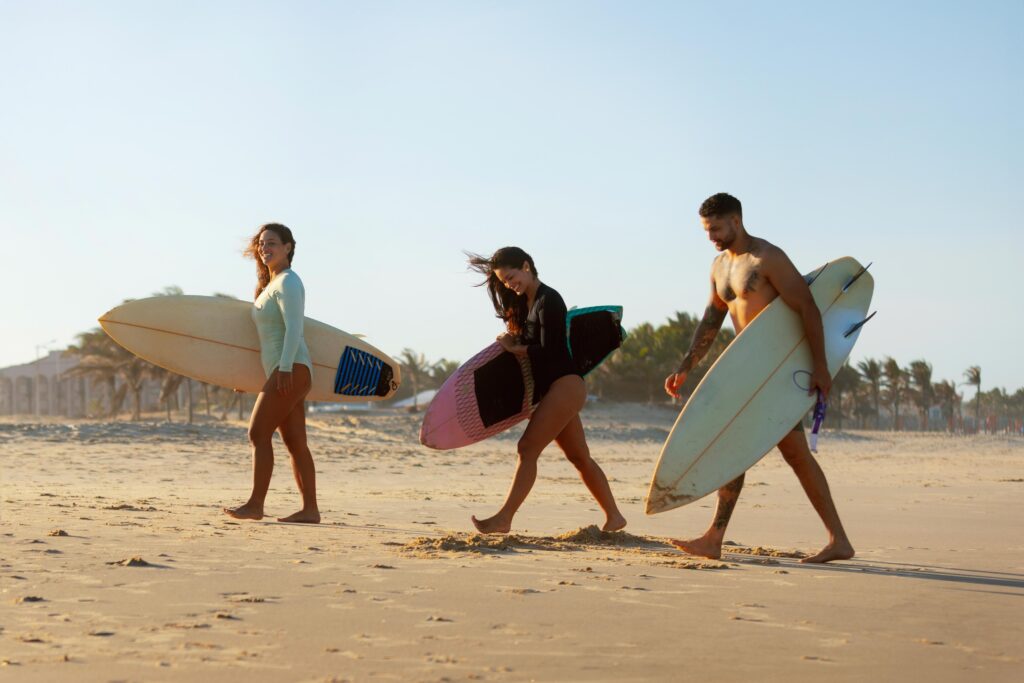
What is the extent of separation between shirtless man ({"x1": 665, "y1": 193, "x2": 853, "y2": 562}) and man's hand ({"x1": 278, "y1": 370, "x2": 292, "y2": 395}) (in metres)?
2.45

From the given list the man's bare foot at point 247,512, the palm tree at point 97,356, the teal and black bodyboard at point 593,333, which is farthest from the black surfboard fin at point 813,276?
the palm tree at point 97,356

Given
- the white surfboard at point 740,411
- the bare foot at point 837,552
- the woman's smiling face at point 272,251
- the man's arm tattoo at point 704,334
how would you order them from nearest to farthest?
the bare foot at point 837,552 → the white surfboard at point 740,411 → the man's arm tattoo at point 704,334 → the woman's smiling face at point 272,251

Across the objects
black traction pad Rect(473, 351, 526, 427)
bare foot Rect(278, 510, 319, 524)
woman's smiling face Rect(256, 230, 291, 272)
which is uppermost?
woman's smiling face Rect(256, 230, 291, 272)

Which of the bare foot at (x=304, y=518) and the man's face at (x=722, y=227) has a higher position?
the man's face at (x=722, y=227)

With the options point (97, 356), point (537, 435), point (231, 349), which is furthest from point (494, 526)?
point (97, 356)

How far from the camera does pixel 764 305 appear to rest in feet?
17.1

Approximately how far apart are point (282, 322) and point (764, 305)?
282cm

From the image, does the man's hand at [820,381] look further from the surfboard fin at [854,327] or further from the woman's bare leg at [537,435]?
the woman's bare leg at [537,435]

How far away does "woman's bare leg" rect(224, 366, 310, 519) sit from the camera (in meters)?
6.41

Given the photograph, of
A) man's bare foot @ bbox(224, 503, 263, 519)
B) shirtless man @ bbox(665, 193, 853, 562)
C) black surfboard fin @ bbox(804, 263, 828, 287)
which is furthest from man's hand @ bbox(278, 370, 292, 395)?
black surfboard fin @ bbox(804, 263, 828, 287)

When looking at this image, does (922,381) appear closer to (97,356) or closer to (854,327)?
(97,356)

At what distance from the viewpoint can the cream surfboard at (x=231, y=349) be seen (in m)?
7.36

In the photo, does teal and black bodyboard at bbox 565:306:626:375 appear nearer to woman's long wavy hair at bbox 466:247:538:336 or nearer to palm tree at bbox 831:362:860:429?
woman's long wavy hair at bbox 466:247:538:336

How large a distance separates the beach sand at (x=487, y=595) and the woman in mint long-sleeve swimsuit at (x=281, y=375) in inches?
9.4
